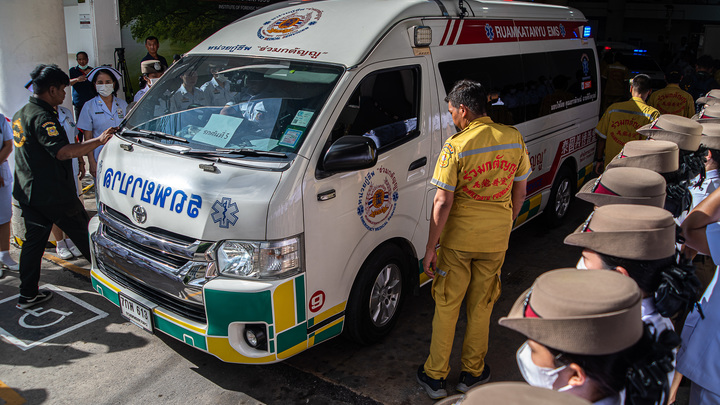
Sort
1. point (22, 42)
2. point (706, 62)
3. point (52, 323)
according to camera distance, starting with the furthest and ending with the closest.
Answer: point (706, 62) < point (22, 42) < point (52, 323)

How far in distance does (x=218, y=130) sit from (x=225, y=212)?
2.57ft

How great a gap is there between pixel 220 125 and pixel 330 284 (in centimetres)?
128

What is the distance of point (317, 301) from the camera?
139 inches

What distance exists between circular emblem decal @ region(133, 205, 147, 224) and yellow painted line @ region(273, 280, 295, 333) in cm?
101

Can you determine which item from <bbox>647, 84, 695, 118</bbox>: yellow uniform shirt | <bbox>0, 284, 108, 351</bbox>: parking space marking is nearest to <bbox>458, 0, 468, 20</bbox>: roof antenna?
<bbox>0, 284, 108, 351</bbox>: parking space marking

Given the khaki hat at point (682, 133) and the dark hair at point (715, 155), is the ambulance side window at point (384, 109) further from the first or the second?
the dark hair at point (715, 155)

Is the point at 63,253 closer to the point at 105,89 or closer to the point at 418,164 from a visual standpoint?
the point at 105,89

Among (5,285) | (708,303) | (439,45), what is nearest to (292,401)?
(708,303)

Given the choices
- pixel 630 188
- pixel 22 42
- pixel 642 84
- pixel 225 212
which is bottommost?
pixel 225 212

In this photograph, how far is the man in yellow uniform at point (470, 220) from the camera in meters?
3.36

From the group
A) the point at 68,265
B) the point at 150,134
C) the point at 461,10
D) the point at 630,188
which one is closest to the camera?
the point at 630,188

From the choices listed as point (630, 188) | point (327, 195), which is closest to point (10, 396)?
point (327, 195)

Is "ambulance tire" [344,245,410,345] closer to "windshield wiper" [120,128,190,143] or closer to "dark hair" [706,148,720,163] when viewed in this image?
"windshield wiper" [120,128,190,143]

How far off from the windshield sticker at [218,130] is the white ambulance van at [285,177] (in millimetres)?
14
